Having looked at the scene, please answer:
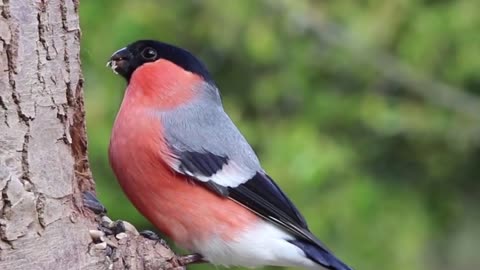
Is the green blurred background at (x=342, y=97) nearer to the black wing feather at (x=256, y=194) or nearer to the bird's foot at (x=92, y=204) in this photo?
the black wing feather at (x=256, y=194)

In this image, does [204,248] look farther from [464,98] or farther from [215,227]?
[464,98]

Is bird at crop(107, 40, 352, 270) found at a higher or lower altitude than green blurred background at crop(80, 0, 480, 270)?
lower

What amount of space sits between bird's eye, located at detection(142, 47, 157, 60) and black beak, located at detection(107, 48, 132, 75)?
1.9 inches

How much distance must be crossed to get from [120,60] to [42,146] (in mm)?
988

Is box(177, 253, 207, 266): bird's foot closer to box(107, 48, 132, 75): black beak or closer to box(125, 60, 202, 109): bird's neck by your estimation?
box(125, 60, 202, 109): bird's neck

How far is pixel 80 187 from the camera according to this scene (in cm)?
291

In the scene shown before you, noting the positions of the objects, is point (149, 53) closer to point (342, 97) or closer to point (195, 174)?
point (195, 174)

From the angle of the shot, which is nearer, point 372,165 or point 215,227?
point 215,227

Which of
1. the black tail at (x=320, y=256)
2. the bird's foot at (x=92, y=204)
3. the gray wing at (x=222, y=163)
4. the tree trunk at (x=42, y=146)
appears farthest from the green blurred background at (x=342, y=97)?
the tree trunk at (x=42, y=146)

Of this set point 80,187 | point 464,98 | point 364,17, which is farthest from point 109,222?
point 464,98

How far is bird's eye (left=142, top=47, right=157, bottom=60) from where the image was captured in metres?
3.56

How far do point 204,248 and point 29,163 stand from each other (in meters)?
0.82

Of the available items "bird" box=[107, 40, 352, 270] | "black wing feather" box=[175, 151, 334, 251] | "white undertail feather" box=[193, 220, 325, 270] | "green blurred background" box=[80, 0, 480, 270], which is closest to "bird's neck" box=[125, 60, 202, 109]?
"bird" box=[107, 40, 352, 270]

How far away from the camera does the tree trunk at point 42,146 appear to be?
8.24 ft
